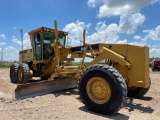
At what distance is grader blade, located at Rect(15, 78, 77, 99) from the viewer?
7095mm

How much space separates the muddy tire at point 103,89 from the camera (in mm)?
5191

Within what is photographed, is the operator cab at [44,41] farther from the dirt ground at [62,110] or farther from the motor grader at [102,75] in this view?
the dirt ground at [62,110]

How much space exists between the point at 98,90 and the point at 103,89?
5.9 inches

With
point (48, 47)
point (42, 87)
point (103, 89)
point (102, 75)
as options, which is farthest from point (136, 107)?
point (48, 47)

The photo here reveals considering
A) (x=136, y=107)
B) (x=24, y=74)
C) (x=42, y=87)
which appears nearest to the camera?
(x=136, y=107)

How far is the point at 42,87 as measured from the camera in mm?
7934

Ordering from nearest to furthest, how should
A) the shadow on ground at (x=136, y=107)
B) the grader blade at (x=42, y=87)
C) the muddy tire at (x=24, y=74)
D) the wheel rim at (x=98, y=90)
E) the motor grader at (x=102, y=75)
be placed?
the motor grader at (x=102, y=75), the wheel rim at (x=98, y=90), the shadow on ground at (x=136, y=107), the grader blade at (x=42, y=87), the muddy tire at (x=24, y=74)

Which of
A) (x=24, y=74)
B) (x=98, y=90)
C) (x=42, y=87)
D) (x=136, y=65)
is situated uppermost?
(x=136, y=65)

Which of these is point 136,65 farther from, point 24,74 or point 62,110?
point 24,74

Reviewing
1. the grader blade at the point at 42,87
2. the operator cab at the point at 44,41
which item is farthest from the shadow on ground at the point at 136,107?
the operator cab at the point at 44,41

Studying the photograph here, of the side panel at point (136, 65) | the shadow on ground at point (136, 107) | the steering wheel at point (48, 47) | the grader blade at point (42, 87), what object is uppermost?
the steering wheel at point (48, 47)

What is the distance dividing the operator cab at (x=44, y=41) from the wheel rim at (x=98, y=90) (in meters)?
5.05

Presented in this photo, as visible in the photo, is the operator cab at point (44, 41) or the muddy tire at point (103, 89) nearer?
the muddy tire at point (103, 89)

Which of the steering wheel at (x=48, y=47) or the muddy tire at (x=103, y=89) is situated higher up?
the steering wheel at (x=48, y=47)
